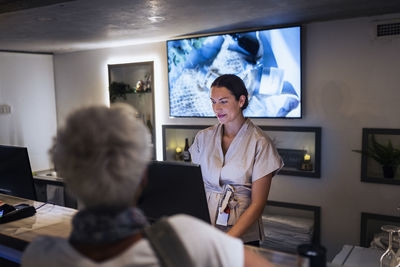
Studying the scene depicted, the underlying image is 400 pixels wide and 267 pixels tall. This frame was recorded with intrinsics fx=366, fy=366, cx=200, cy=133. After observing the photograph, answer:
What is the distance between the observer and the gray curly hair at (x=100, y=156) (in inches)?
30.0

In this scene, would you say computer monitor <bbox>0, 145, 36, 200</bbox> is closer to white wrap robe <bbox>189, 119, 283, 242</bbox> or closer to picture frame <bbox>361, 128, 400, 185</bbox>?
white wrap robe <bbox>189, 119, 283, 242</bbox>

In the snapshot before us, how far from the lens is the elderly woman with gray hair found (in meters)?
0.76

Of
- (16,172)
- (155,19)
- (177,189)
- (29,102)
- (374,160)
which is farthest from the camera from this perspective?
(29,102)

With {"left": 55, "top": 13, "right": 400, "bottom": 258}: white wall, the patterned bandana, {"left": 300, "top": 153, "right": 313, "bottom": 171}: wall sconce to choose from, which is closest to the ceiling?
{"left": 55, "top": 13, "right": 400, "bottom": 258}: white wall

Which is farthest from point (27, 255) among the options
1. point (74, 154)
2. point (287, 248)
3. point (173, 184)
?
point (287, 248)

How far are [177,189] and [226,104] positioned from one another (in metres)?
0.70

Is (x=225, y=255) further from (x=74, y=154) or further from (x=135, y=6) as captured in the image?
(x=135, y=6)

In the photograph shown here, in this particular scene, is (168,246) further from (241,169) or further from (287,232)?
(287,232)

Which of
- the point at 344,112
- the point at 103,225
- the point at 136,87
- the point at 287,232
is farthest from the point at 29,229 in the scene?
the point at 136,87

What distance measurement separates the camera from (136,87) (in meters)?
4.92

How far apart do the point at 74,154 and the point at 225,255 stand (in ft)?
1.35

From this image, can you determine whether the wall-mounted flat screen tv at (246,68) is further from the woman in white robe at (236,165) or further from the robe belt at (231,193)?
→ the robe belt at (231,193)

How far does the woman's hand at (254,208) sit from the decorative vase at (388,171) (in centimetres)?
207

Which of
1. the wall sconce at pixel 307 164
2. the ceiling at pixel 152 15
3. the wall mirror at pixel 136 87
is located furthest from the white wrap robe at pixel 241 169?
the wall mirror at pixel 136 87
